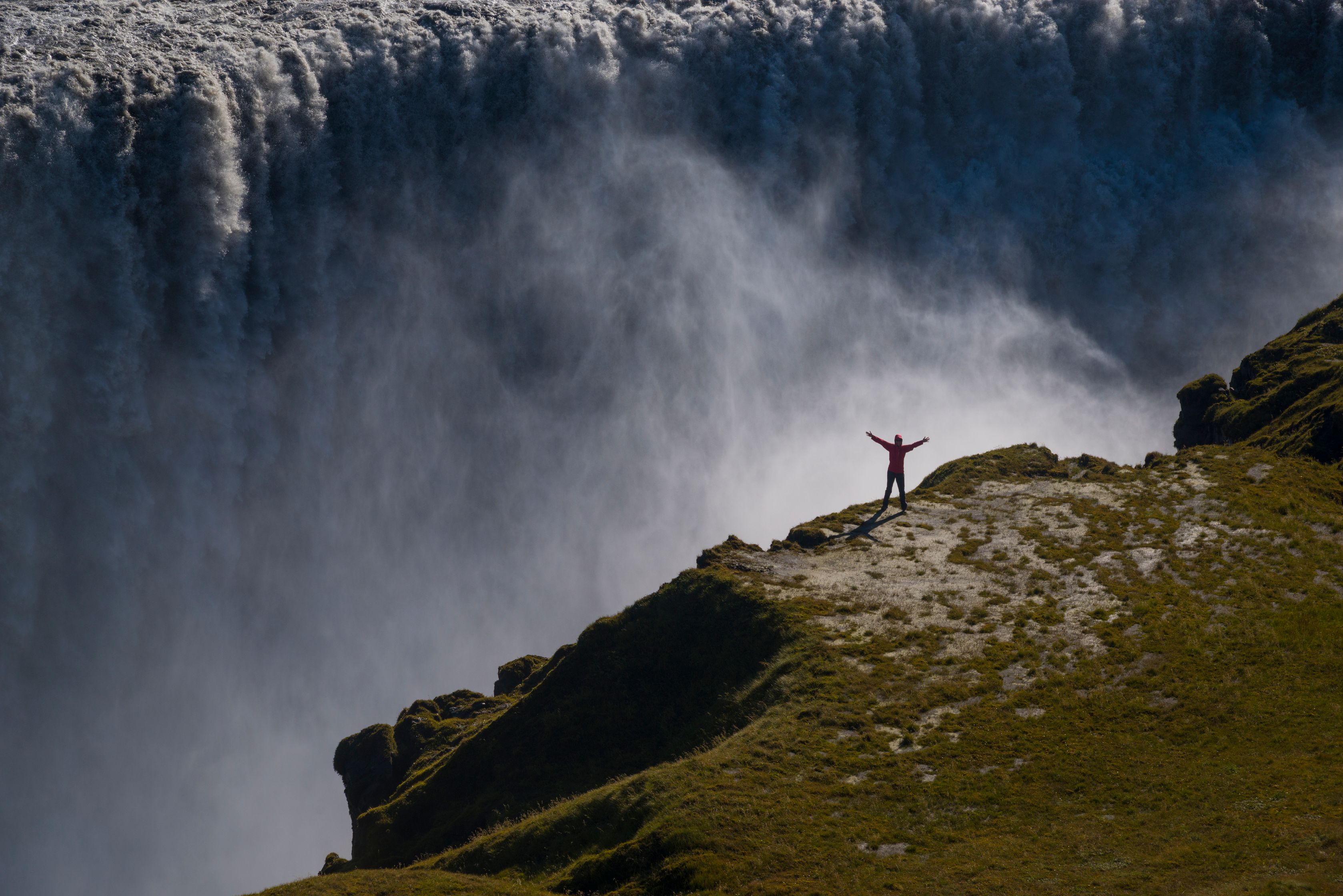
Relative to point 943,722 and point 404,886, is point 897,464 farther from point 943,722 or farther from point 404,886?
point 404,886

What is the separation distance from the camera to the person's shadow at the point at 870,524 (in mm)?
48531

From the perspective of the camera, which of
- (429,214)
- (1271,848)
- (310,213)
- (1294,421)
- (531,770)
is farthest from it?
(429,214)

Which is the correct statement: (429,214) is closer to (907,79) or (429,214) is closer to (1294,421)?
(907,79)

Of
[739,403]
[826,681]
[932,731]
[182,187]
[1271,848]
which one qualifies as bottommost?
→ [1271,848]

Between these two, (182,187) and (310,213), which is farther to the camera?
(310,213)

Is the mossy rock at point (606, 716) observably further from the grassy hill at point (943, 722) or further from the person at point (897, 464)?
the person at point (897, 464)

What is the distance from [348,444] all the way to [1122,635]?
77152 mm

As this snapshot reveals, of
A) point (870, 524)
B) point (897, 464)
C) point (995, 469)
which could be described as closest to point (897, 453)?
point (897, 464)

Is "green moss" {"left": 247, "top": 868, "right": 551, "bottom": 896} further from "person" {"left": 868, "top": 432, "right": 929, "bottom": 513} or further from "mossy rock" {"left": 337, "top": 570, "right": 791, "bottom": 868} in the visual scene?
"person" {"left": 868, "top": 432, "right": 929, "bottom": 513}

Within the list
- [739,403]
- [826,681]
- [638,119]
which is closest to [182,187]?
[638,119]

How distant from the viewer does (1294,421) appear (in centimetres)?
5128

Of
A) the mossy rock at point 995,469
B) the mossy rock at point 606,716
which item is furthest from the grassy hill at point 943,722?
the mossy rock at point 995,469

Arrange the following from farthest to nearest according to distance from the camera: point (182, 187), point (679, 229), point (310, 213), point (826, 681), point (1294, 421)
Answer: point (679, 229)
point (310, 213)
point (182, 187)
point (1294, 421)
point (826, 681)

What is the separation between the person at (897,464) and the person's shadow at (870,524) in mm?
264
